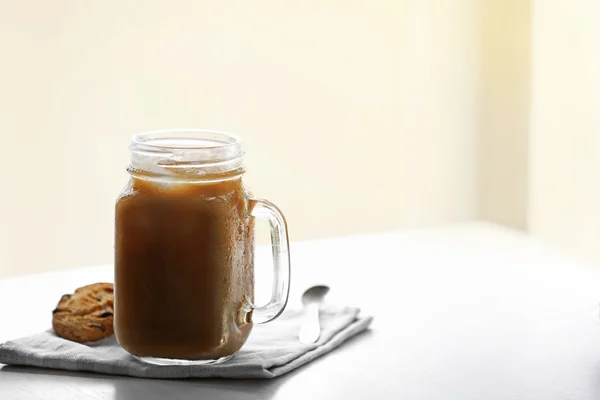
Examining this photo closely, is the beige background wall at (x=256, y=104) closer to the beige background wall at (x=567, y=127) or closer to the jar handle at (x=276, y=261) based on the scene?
the beige background wall at (x=567, y=127)

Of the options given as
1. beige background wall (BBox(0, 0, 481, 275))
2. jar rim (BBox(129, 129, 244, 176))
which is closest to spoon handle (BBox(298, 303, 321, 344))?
jar rim (BBox(129, 129, 244, 176))

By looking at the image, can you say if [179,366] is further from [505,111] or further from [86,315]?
[505,111]

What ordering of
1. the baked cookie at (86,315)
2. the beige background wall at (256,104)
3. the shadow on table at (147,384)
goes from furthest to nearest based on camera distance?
the beige background wall at (256,104)
the baked cookie at (86,315)
the shadow on table at (147,384)

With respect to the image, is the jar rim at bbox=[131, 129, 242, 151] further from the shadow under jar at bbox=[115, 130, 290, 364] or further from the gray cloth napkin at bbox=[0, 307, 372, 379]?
the gray cloth napkin at bbox=[0, 307, 372, 379]

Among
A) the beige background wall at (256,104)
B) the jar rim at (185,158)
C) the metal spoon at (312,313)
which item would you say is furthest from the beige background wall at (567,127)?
the jar rim at (185,158)

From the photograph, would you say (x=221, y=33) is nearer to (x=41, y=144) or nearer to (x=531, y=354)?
(x=41, y=144)

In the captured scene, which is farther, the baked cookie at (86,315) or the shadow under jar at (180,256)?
the baked cookie at (86,315)
